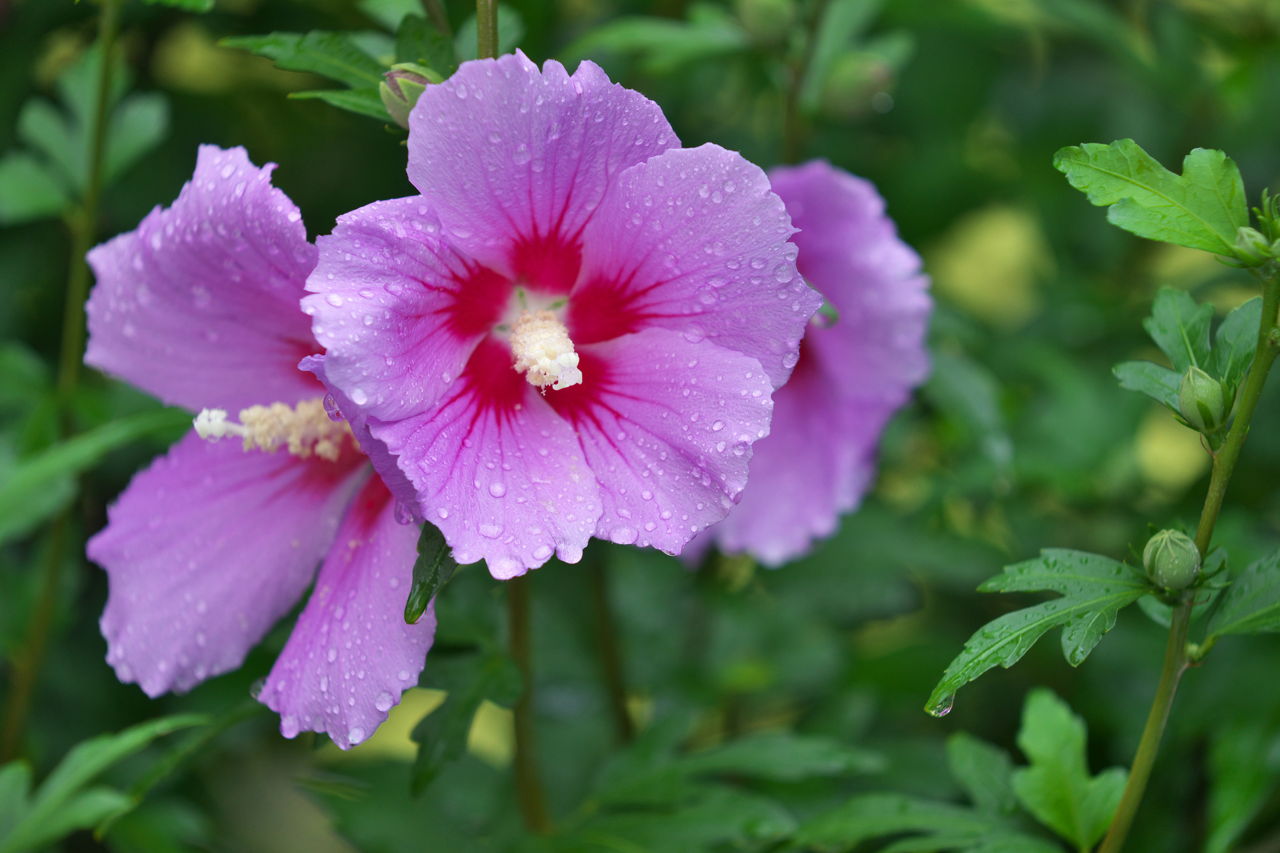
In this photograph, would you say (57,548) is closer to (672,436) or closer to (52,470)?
(52,470)

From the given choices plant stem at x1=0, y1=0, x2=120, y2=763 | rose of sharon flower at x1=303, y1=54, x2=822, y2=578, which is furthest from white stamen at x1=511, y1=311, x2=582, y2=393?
plant stem at x1=0, y1=0, x2=120, y2=763

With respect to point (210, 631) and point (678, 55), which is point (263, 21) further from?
point (210, 631)

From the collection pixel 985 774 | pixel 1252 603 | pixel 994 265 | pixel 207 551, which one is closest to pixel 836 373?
pixel 985 774

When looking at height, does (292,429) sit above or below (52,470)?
above

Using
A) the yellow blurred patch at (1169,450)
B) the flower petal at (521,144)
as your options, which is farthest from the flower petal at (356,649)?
the yellow blurred patch at (1169,450)

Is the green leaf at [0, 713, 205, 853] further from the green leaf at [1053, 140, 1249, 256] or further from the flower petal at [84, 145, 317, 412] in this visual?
the green leaf at [1053, 140, 1249, 256]

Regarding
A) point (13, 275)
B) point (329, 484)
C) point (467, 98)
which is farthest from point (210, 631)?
point (13, 275)

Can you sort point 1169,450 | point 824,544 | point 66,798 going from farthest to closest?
point 1169,450
point 824,544
point 66,798
